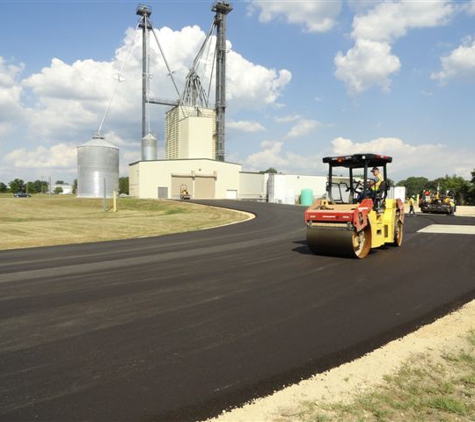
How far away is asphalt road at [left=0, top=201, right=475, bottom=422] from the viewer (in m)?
3.22

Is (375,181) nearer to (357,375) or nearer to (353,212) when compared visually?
(353,212)

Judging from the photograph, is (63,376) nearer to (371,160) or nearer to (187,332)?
(187,332)

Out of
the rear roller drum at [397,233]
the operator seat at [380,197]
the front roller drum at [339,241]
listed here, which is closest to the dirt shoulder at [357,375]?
the front roller drum at [339,241]

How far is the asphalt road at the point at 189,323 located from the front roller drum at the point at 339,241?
0.28 meters

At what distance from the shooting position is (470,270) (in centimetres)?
838

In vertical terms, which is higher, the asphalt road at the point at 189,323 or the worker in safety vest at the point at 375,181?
the worker in safety vest at the point at 375,181

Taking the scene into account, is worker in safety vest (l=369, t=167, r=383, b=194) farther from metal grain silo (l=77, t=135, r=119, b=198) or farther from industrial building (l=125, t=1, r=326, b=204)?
metal grain silo (l=77, t=135, r=119, b=198)

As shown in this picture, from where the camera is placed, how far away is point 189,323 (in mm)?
4898

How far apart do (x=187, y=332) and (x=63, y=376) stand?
147 centimetres

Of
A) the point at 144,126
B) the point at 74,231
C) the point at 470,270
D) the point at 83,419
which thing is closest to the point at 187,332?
the point at 83,419

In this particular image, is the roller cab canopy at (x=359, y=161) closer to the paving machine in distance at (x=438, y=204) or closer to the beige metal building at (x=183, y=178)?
the paving machine in distance at (x=438, y=204)

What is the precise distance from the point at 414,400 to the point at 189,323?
107 inches

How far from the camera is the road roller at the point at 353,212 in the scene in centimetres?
917

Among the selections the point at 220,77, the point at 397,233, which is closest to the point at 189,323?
the point at 397,233
